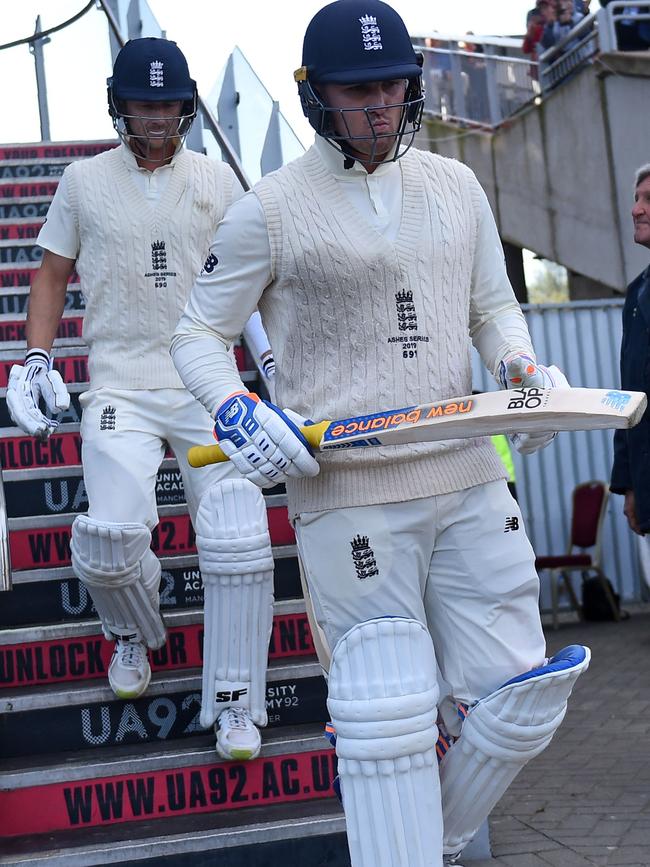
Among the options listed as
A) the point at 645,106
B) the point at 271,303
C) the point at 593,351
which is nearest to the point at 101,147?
the point at 593,351

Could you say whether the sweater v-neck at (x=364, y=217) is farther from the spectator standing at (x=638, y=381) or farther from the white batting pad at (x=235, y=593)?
the spectator standing at (x=638, y=381)

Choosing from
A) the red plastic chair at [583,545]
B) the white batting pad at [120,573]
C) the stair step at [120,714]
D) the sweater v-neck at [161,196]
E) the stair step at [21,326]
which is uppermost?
the sweater v-neck at [161,196]

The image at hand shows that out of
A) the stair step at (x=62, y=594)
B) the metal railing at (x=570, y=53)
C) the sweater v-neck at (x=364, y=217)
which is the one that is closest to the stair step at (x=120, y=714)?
the stair step at (x=62, y=594)

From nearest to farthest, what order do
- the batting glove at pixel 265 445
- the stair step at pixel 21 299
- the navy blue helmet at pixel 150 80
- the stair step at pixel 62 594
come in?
the batting glove at pixel 265 445 → the navy blue helmet at pixel 150 80 → the stair step at pixel 62 594 → the stair step at pixel 21 299

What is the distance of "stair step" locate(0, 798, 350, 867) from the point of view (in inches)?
151

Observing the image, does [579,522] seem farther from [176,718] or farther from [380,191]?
[380,191]

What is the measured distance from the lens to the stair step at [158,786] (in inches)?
164

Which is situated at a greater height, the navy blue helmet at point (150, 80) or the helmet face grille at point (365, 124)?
the navy blue helmet at point (150, 80)

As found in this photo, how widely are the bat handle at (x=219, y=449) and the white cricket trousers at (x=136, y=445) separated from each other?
137 centimetres

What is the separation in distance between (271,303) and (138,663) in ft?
6.53

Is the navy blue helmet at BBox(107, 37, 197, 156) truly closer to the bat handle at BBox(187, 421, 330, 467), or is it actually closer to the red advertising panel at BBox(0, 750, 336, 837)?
the bat handle at BBox(187, 421, 330, 467)

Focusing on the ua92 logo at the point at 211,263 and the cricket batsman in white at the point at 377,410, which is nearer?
the cricket batsman in white at the point at 377,410

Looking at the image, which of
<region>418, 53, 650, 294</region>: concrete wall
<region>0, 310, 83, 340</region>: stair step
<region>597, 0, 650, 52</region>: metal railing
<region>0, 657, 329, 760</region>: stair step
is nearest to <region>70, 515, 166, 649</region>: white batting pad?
<region>0, 657, 329, 760</region>: stair step

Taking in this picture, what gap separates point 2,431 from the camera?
636 cm
